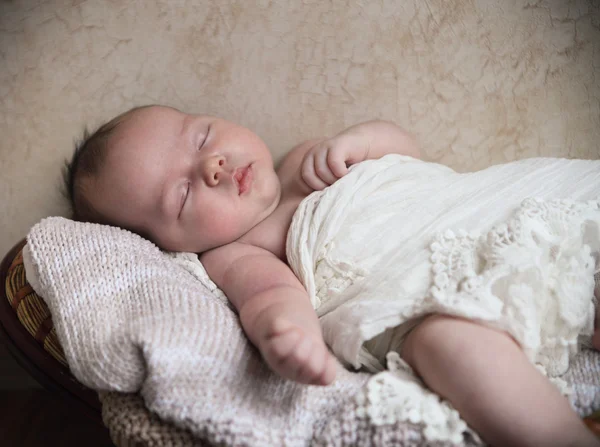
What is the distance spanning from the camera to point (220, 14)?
1262 millimetres

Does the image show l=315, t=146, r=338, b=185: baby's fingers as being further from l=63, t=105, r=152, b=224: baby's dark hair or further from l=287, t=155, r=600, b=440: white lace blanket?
l=63, t=105, r=152, b=224: baby's dark hair

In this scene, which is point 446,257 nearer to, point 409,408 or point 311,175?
point 409,408

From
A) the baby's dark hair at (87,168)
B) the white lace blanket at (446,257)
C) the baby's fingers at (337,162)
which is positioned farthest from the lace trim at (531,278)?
the baby's dark hair at (87,168)

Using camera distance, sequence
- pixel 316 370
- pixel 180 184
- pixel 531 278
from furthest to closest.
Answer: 1. pixel 180 184
2. pixel 531 278
3. pixel 316 370

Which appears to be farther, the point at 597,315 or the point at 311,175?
the point at 311,175

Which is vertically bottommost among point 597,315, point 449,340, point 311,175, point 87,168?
point 597,315

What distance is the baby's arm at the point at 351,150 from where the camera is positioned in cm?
109

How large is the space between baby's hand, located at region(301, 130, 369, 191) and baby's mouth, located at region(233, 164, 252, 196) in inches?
4.6

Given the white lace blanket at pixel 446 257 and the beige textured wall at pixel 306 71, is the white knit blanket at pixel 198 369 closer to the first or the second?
the white lace blanket at pixel 446 257

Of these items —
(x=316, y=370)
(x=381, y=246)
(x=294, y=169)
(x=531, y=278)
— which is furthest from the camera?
(x=294, y=169)

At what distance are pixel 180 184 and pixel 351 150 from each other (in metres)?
0.35

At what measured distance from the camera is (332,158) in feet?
3.54

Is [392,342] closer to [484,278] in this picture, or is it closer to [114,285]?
[484,278]

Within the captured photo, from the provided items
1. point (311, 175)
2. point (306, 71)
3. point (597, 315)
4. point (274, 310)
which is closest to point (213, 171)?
point (311, 175)
